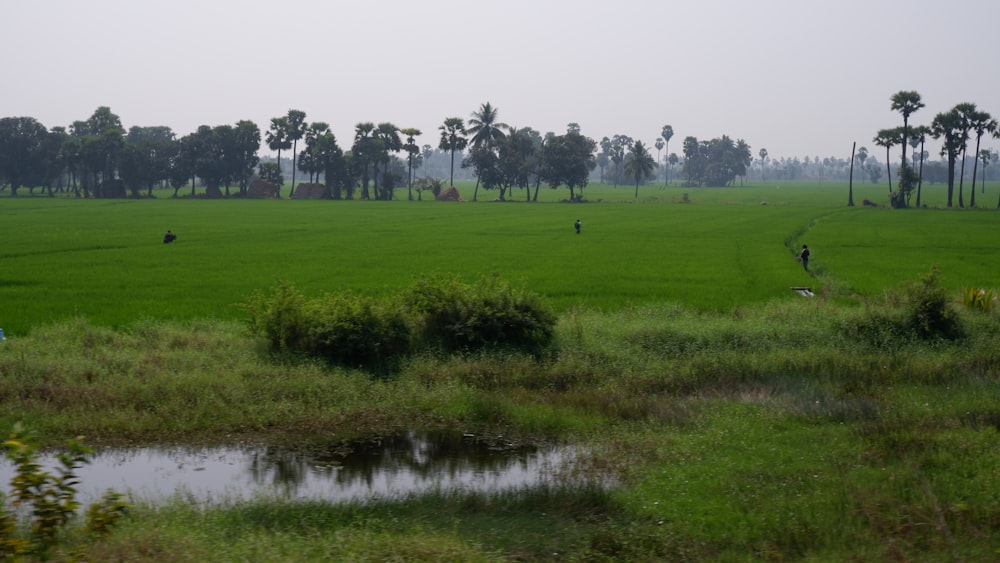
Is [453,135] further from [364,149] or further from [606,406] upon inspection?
[606,406]

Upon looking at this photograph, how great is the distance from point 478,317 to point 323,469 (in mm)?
4508

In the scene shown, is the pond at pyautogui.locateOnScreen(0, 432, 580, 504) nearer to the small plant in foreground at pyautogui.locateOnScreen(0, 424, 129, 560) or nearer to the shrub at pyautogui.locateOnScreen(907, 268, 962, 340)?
the small plant in foreground at pyautogui.locateOnScreen(0, 424, 129, 560)

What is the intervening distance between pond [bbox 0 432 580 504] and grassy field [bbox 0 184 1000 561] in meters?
0.35

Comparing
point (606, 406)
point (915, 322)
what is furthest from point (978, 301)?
point (606, 406)

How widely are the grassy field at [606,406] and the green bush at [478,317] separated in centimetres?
41

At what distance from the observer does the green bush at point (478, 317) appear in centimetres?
1269

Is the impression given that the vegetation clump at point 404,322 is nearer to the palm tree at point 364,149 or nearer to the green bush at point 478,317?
the green bush at point 478,317

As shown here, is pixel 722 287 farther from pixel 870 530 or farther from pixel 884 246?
pixel 884 246

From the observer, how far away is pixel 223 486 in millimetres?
8195

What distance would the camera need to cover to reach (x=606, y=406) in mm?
10555

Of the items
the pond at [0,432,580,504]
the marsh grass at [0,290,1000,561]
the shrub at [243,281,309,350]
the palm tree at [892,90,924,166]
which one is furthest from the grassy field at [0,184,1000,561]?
the palm tree at [892,90,924,166]

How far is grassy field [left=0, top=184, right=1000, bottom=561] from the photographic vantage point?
21.4 feet

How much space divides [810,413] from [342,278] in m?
13.7

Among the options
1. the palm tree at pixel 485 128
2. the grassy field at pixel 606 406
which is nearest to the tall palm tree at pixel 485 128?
the palm tree at pixel 485 128
